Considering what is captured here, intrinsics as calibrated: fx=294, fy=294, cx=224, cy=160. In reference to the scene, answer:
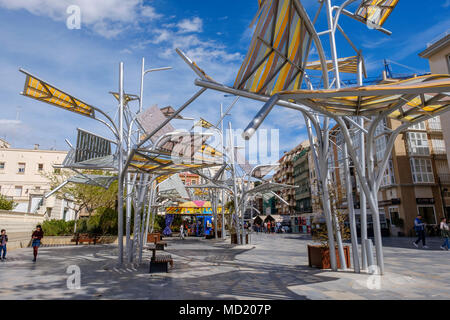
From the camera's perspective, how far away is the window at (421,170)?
2927 cm

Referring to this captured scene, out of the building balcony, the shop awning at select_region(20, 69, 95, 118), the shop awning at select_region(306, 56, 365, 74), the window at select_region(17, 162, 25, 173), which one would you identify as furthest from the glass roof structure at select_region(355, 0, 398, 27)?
the window at select_region(17, 162, 25, 173)

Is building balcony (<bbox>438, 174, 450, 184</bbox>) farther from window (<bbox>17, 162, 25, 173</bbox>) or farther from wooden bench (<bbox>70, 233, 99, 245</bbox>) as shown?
window (<bbox>17, 162, 25, 173</bbox>)

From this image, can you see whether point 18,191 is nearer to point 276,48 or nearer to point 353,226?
point 353,226

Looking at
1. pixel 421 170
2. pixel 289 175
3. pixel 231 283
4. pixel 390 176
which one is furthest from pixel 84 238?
pixel 289 175

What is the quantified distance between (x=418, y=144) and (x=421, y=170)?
276 centimetres

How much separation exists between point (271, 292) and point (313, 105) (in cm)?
400

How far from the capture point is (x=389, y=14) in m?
10.1

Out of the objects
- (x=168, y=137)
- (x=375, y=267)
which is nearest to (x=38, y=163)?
(x=168, y=137)

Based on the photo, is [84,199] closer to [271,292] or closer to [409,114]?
[271,292]

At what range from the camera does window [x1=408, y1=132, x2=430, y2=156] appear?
98.1 ft

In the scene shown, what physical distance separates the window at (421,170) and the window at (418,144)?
730mm

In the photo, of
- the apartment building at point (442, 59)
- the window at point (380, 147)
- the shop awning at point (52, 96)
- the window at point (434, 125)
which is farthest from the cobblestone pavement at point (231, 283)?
the window at point (434, 125)

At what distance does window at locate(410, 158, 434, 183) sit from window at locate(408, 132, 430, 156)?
0.73 metres

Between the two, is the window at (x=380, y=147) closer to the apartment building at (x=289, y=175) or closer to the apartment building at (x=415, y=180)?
the apartment building at (x=415, y=180)
